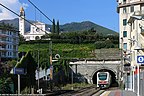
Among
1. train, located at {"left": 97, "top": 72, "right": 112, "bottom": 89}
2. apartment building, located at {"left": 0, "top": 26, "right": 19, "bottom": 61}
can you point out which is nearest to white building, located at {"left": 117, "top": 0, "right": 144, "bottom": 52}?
train, located at {"left": 97, "top": 72, "right": 112, "bottom": 89}

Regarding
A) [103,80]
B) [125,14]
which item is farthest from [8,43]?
[103,80]

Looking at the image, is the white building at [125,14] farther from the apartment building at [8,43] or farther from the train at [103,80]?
the apartment building at [8,43]

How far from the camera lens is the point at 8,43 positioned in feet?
364

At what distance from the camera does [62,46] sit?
106 m

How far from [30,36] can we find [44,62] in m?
77.8

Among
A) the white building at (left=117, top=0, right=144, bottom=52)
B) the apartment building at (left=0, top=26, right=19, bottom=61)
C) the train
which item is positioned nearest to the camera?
the train

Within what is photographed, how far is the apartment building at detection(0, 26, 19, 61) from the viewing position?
106312 millimetres

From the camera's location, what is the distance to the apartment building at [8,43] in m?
106

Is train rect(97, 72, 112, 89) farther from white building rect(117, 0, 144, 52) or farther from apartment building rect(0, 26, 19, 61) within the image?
apartment building rect(0, 26, 19, 61)

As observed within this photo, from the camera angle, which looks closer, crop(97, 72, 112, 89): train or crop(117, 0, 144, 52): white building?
crop(97, 72, 112, 89): train

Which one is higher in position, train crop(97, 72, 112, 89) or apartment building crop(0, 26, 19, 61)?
apartment building crop(0, 26, 19, 61)

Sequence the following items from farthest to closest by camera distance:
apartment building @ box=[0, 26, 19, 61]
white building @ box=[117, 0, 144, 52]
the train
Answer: apartment building @ box=[0, 26, 19, 61], white building @ box=[117, 0, 144, 52], the train

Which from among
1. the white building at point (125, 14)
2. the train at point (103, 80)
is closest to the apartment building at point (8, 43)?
the white building at point (125, 14)

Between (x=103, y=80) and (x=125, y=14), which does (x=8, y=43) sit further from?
(x=103, y=80)
